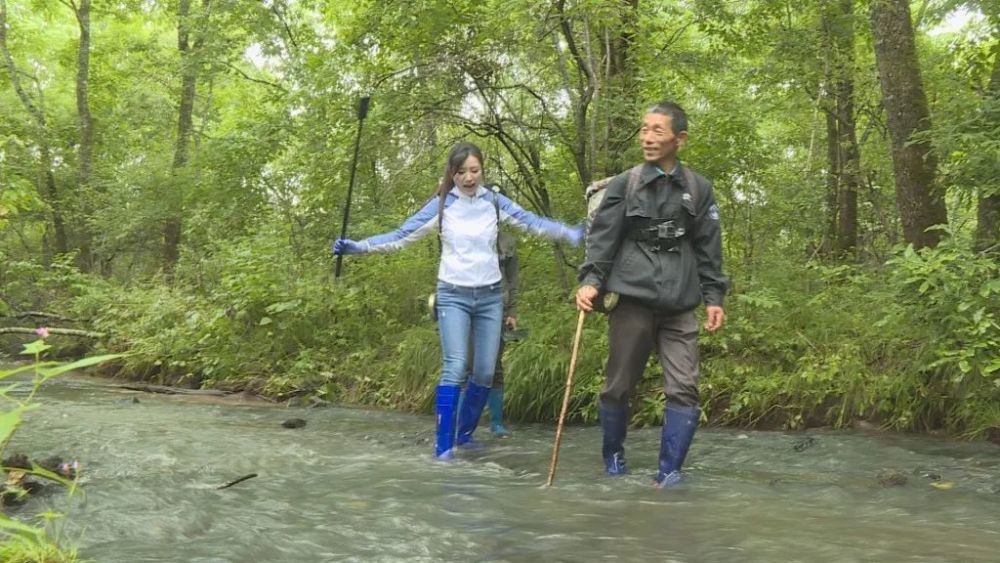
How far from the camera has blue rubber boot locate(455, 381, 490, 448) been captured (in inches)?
250

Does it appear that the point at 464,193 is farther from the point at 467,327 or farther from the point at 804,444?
the point at 804,444

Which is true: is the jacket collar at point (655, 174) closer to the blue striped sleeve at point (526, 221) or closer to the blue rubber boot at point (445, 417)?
the blue striped sleeve at point (526, 221)

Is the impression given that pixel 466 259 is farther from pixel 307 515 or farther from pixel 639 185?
pixel 307 515

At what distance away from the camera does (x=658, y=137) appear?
4812 millimetres

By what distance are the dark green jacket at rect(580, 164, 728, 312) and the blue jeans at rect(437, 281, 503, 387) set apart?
1.25 m

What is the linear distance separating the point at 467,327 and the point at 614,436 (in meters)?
1.40

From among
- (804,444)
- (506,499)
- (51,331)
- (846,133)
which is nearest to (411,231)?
(506,499)

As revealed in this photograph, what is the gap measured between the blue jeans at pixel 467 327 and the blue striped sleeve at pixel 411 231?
42cm

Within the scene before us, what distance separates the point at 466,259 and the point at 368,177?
488 centimetres

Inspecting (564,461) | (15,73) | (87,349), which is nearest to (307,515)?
(564,461)

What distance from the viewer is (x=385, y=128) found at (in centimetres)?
957

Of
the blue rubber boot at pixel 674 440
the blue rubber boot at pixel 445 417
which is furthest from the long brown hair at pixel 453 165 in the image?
the blue rubber boot at pixel 674 440

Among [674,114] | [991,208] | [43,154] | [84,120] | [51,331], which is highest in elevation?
[84,120]

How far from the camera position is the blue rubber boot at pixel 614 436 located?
197 inches
